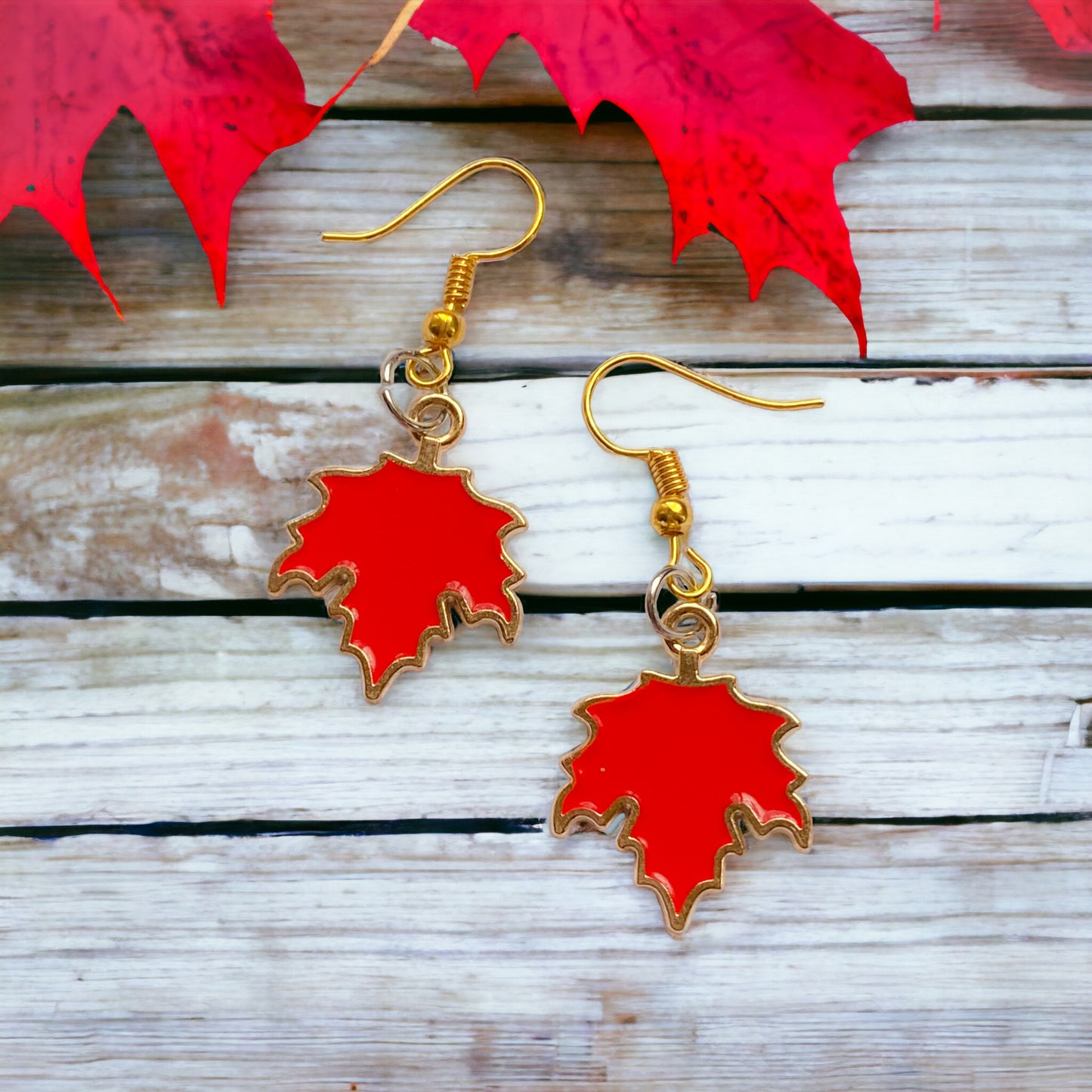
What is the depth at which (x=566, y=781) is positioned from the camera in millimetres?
710

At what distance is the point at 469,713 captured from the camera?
72cm

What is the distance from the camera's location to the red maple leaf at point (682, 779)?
68 centimetres

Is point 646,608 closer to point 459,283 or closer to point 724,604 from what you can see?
point 724,604

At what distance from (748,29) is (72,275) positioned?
56cm

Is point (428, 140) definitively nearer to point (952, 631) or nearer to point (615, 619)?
point (615, 619)

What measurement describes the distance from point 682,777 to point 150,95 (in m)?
0.64

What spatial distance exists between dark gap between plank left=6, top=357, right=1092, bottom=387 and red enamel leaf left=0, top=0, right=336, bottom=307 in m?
0.09

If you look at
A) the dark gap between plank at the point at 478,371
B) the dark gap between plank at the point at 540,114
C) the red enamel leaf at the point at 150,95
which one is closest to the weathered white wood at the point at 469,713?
the dark gap between plank at the point at 478,371

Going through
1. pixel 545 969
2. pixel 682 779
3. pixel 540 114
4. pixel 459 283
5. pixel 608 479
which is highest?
pixel 540 114

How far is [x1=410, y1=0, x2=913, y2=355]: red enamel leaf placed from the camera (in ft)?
2.28

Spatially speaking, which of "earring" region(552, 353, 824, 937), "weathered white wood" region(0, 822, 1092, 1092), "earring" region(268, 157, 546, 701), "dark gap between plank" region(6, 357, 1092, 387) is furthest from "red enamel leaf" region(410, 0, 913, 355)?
"weathered white wood" region(0, 822, 1092, 1092)

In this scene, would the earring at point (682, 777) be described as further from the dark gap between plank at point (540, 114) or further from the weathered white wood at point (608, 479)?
the dark gap between plank at point (540, 114)

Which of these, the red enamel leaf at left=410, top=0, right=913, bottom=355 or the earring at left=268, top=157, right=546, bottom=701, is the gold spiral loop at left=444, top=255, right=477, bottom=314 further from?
the red enamel leaf at left=410, top=0, right=913, bottom=355

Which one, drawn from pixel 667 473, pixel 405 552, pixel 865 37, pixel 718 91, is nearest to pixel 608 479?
pixel 667 473
